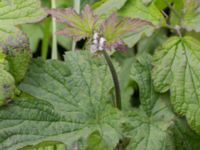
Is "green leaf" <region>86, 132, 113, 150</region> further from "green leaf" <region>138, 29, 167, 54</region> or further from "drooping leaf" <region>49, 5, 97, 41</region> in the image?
"green leaf" <region>138, 29, 167, 54</region>

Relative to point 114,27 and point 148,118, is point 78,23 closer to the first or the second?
point 114,27

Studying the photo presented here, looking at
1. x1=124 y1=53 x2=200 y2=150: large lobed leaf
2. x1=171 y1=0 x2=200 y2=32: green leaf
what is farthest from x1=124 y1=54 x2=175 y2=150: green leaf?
x1=171 y1=0 x2=200 y2=32: green leaf

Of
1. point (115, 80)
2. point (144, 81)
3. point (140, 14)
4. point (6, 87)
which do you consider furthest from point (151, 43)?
point (6, 87)

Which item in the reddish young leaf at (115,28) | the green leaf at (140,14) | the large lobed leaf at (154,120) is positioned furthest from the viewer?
the green leaf at (140,14)

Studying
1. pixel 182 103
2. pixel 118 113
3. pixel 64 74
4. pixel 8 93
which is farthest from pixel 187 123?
pixel 8 93

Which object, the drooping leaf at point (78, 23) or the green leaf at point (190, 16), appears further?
the green leaf at point (190, 16)

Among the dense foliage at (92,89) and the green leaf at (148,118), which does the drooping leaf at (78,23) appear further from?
the green leaf at (148,118)

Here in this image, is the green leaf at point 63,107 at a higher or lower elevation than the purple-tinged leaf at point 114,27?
lower

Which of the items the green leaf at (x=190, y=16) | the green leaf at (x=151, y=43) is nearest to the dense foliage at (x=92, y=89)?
the green leaf at (x=190, y=16)
